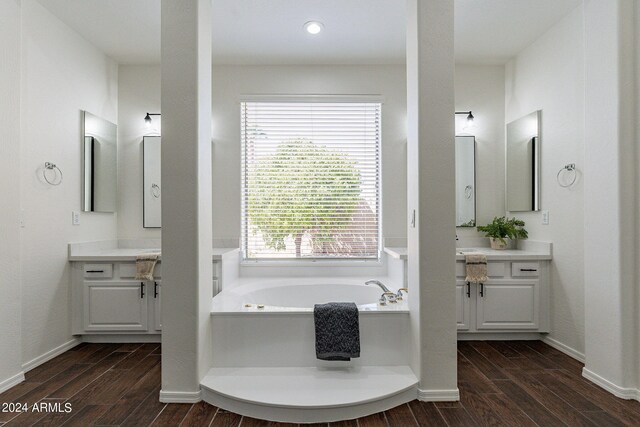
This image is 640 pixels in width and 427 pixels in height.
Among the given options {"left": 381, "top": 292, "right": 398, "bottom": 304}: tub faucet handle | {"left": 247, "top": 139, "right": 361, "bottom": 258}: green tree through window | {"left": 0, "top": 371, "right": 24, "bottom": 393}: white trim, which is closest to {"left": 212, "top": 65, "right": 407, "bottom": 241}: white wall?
{"left": 247, "top": 139, "right": 361, "bottom": 258}: green tree through window

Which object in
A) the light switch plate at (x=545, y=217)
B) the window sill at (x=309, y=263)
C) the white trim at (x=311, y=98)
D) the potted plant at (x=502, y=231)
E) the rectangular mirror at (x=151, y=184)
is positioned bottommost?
the window sill at (x=309, y=263)

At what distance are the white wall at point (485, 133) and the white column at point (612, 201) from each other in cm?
144

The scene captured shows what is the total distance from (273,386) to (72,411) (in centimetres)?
118

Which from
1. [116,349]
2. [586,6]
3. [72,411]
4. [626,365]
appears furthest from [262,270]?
[586,6]

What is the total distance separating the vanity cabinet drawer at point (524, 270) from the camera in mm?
3295

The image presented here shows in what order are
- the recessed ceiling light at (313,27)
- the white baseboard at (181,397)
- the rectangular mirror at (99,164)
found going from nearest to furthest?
the white baseboard at (181,397), the recessed ceiling light at (313,27), the rectangular mirror at (99,164)

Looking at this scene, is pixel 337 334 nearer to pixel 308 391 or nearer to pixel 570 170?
pixel 308 391

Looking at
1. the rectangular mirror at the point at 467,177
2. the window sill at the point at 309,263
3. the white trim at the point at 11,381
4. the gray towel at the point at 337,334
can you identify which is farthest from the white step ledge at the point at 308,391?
the rectangular mirror at the point at 467,177

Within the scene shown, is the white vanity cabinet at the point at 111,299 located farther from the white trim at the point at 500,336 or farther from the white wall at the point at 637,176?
the white wall at the point at 637,176

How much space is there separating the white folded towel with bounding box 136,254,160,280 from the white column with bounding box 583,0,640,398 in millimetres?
3390

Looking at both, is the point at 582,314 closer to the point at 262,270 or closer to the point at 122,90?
the point at 262,270

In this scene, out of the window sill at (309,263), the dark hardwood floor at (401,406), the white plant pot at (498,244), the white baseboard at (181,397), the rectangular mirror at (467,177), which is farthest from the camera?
the rectangular mirror at (467,177)

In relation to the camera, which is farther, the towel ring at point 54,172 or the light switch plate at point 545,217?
the light switch plate at point 545,217

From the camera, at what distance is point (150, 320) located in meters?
3.28
